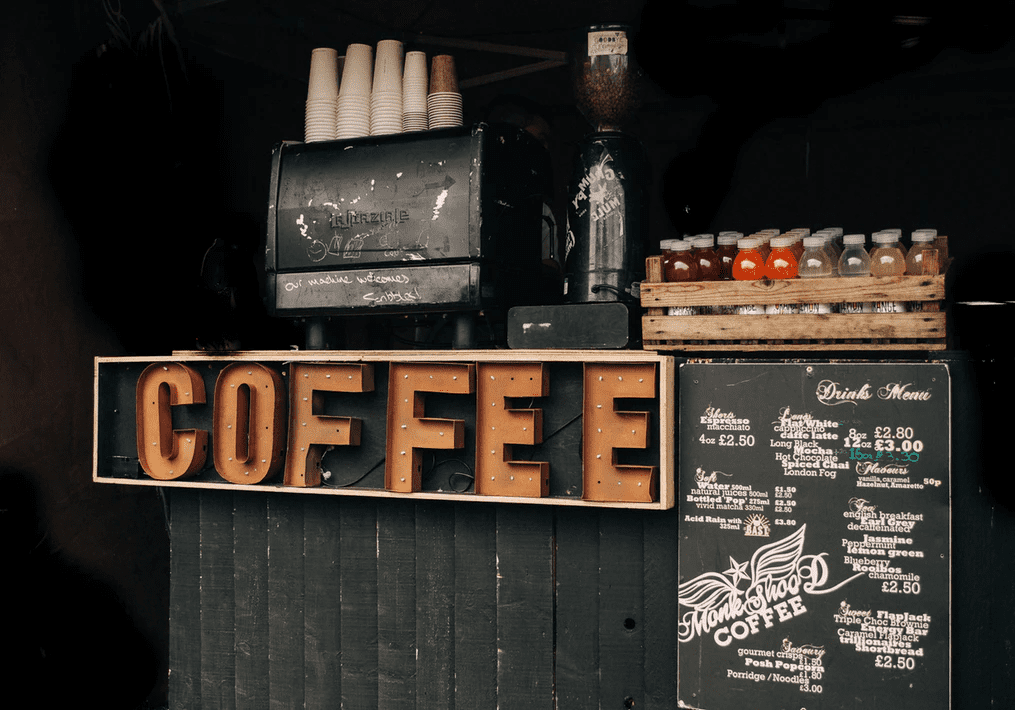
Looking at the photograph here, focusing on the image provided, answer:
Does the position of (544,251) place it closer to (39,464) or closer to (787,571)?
(787,571)

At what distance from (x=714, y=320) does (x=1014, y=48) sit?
2.27 meters

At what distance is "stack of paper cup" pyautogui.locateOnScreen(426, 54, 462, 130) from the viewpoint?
2.81 m

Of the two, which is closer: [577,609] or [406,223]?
[577,609]

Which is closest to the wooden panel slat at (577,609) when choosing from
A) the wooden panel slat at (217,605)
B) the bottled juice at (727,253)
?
the bottled juice at (727,253)

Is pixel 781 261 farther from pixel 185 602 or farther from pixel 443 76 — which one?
pixel 185 602

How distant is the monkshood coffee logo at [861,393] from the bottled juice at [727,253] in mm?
444

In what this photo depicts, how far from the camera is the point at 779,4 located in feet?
10.4

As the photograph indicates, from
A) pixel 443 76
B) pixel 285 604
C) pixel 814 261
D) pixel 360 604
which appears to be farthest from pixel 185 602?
pixel 814 261

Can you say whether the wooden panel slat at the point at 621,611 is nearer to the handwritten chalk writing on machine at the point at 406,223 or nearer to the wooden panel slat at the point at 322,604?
the handwritten chalk writing on machine at the point at 406,223

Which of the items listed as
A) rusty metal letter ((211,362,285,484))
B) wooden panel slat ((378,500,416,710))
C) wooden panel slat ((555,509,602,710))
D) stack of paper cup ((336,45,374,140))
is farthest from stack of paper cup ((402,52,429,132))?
wooden panel slat ((555,509,602,710))

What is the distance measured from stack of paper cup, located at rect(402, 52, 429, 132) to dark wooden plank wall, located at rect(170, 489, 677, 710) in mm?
1318

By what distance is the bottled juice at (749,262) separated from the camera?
2391mm

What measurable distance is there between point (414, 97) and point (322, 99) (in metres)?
0.34

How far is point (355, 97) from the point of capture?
2.85 metres
